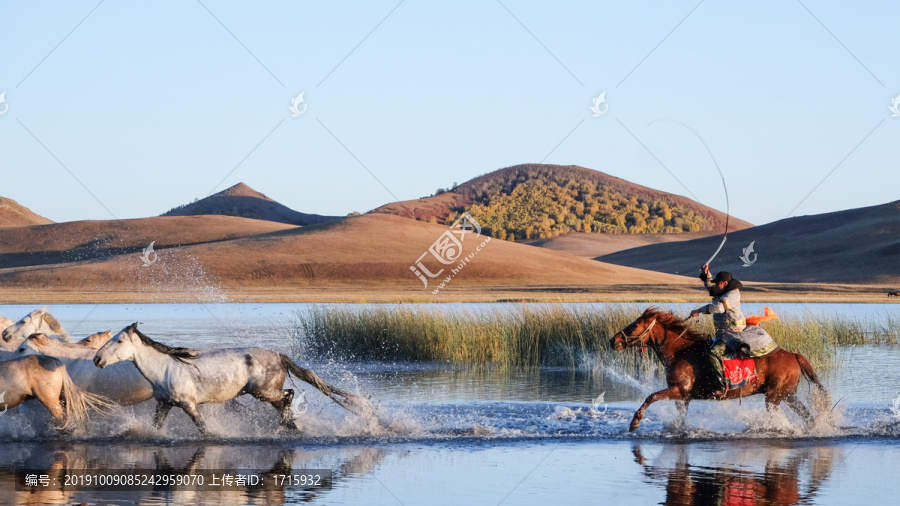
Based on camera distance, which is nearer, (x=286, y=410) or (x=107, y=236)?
(x=286, y=410)

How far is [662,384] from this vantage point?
1838cm

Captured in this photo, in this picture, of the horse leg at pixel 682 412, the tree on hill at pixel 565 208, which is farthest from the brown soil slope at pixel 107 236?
the horse leg at pixel 682 412

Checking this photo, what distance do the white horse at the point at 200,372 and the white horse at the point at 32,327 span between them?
1.70 m

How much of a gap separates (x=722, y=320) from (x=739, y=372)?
68cm

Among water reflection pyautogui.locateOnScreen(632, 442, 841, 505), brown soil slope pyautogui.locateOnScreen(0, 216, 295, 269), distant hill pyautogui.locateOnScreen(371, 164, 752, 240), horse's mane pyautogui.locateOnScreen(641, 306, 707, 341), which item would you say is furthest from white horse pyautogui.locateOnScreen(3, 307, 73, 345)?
distant hill pyautogui.locateOnScreen(371, 164, 752, 240)

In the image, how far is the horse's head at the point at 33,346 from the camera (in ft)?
39.2

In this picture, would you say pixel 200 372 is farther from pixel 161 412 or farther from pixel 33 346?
pixel 33 346

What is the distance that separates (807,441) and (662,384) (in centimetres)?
611

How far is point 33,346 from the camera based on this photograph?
1202 cm

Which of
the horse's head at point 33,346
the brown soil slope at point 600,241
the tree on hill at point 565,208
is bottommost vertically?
the horse's head at point 33,346

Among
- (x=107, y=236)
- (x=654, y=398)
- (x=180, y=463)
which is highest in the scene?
(x=107, y=236)

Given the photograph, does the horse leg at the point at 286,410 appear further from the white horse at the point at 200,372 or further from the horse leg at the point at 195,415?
the horse leg at the point at 195,415

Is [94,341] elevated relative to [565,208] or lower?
lower

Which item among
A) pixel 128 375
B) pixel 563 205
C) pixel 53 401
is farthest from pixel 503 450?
pixel 563 205
